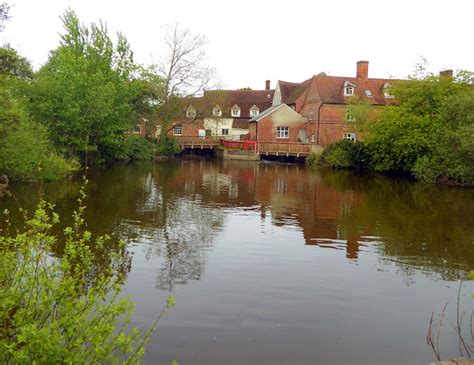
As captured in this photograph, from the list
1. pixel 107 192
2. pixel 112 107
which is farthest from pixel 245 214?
pixel 112 107

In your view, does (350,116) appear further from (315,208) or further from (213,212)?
(213,212)

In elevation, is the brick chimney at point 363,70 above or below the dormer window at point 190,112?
above

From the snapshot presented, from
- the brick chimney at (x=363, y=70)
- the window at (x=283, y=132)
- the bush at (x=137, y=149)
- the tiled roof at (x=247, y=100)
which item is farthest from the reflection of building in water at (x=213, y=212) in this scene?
the tiled roof at (x=247, y=100)

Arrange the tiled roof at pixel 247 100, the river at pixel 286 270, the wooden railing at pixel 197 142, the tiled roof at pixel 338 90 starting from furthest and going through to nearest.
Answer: the tiled roof at pixel 247 100
the wooden railing at pixel 197 142
the tiled roof at pixel 338 90
the river at pixel 286 270

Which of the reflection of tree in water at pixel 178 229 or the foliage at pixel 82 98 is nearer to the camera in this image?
the reflection of tree in water at pixel 178 229

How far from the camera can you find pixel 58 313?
4.64 m

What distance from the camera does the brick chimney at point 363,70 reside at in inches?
2122

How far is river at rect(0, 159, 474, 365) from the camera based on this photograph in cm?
730

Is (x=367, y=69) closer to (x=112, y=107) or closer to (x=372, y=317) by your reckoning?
(x=112, y=107)

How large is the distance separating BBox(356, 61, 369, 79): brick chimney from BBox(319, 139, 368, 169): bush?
1272cm

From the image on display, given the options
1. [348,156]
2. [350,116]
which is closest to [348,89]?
[350,116]

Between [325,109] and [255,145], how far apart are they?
8.56 m

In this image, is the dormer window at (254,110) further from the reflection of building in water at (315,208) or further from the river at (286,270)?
the river at (286,270)

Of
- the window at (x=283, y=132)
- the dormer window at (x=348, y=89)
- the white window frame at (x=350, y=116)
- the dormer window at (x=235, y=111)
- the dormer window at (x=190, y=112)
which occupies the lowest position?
the window at (x=283, y=132)
